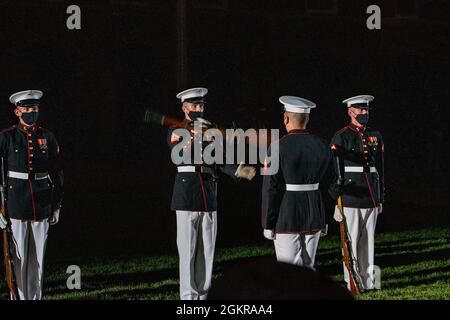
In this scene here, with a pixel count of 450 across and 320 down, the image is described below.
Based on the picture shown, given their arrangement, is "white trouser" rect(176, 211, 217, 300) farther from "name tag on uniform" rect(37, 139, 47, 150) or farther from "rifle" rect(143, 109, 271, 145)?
"name tag on uniform" rect(37, 139, 47, 150)

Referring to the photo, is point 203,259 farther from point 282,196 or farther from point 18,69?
point 18,69

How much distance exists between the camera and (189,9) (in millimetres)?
21234

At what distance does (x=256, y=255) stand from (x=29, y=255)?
4211mm

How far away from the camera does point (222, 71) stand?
21562 mm

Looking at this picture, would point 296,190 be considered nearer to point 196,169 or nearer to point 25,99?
point 196,169

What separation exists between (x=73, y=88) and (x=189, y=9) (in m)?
3.62

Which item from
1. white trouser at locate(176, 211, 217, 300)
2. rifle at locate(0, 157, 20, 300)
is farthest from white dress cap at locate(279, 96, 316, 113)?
rifle at locate(0, 157, 20, 300)

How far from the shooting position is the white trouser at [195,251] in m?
7.36

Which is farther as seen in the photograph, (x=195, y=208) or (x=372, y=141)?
(x=372, y=141)

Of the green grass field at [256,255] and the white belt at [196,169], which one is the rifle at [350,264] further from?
the white belt at [196,169]

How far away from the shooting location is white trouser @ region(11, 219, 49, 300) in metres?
7.18

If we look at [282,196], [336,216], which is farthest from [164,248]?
[282,196]

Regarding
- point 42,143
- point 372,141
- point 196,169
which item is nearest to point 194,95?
point 196,169

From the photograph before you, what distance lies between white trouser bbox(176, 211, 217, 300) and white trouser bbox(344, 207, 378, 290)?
59.4 inches
